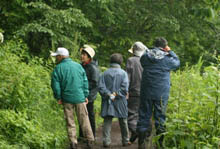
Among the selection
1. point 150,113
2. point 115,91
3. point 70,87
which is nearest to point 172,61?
point 150,113

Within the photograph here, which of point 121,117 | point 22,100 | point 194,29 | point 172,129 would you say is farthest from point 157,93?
point 194,29

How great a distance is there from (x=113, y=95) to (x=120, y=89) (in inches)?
7.4

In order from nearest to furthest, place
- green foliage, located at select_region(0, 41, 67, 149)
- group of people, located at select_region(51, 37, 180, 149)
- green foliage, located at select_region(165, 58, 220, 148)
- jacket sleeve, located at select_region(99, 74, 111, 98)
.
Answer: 1. green foliage, located at select_region(165, 58, 220, 148)
2. green foliage, located at select_region(0, 41, 67, 149)
3. group of people, located at select_region(51, 37, 180, 149)
4. jacket sleeve, located at select_region(99, 74, 111, 98)

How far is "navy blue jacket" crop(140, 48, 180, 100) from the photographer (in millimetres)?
6730

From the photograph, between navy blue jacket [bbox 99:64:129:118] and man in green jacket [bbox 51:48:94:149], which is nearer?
man in green jacket [bbox 51:48:94:149]

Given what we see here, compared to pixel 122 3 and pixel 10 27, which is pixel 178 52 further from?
pixel 10 27

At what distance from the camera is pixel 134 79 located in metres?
8.62

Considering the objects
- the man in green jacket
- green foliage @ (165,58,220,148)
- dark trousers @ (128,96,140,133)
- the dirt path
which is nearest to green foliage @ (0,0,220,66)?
the dirt path

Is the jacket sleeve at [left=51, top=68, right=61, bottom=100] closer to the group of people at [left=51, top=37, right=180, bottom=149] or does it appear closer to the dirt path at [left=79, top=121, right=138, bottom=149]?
the group of people at [left=51, top=37, right=180, bottom=149]

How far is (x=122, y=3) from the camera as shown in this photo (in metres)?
17.5

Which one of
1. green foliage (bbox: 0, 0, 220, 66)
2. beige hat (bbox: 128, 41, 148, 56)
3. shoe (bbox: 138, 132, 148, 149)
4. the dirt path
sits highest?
green foliage (bbox: 0, 0, 220, 66)

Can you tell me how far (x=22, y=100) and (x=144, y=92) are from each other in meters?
2.38

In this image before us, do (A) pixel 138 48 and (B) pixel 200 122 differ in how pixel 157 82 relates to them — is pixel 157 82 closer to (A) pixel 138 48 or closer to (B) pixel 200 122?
(B) pixel 200 122

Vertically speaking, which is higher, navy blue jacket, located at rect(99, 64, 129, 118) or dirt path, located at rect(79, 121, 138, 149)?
navy blue jacket, located at rect(99, 64, 129, 118)
